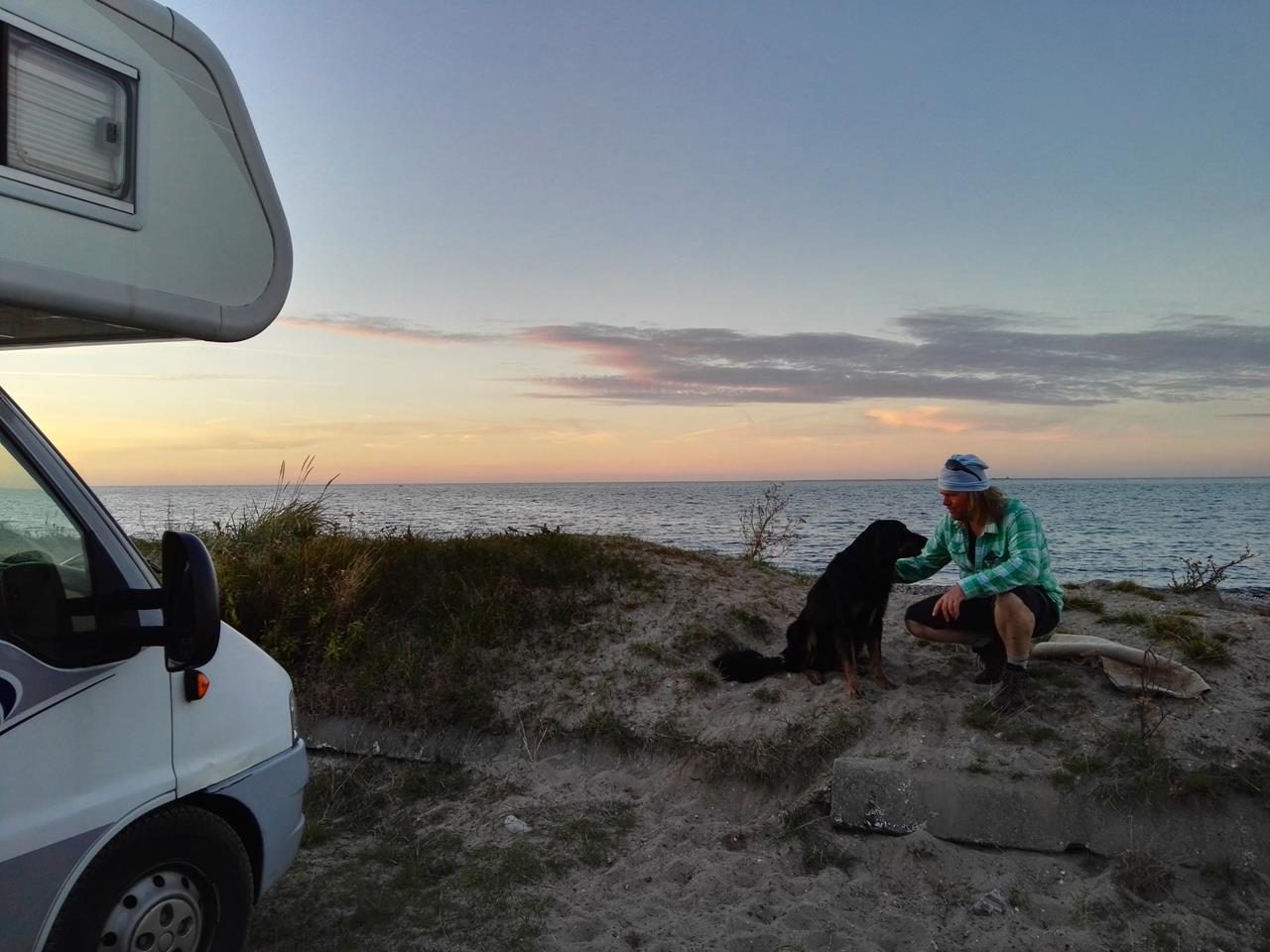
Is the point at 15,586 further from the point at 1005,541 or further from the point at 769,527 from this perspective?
the point at 769,527

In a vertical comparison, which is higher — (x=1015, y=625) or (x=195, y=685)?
(x=195, y=685)

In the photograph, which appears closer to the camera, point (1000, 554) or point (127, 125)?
point (127, 125)

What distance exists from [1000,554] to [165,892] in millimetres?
5019

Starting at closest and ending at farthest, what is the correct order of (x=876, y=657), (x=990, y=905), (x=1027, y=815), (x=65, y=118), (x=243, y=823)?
(x=65, y=118), (x=243, y=823), (x=990, y=905), (x=1027, y=815), (x=876, y=657)

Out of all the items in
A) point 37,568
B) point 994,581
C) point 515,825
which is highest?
point 37,568

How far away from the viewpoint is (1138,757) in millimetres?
4938

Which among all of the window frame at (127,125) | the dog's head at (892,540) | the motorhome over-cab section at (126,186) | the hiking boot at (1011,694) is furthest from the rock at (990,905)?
the window frame at (127,125)

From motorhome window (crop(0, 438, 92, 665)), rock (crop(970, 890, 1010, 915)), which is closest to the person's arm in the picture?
rock (crop(970, 890, 1010, 915))

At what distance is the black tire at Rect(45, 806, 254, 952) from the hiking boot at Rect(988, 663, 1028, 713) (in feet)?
14.9

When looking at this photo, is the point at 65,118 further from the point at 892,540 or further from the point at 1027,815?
the point at 1027,815

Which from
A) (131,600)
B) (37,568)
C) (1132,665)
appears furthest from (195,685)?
(1132,665)

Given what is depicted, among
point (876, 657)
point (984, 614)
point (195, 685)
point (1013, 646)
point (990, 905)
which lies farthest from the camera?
point (876, 657)

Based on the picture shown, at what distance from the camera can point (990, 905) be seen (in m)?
4.24

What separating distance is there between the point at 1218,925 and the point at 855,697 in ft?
7.95
